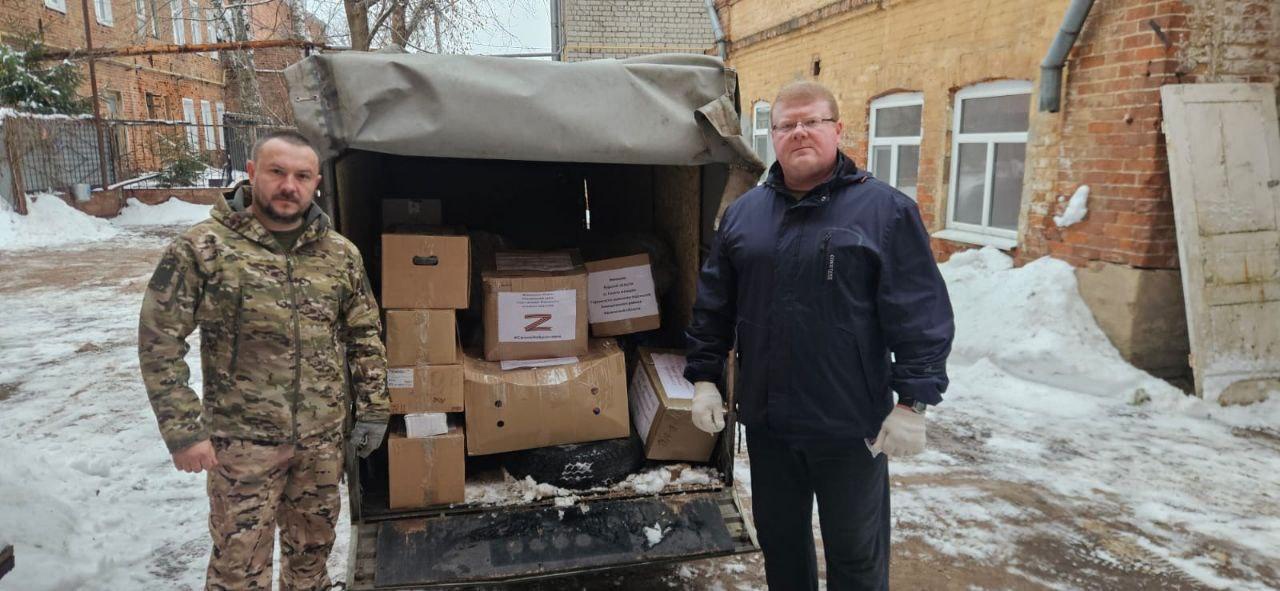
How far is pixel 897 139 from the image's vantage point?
866cm

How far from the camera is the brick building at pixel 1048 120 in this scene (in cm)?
544

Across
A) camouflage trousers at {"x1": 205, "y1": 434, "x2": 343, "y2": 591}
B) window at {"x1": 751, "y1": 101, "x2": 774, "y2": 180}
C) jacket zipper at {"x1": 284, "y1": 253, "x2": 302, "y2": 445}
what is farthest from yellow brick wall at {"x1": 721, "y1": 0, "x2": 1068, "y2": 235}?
camouflage trousers at {"x1": 205, "y1": 434, "x2": 343, "y2": 591}

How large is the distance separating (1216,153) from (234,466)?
6.30 metres

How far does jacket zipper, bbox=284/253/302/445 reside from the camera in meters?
2.44

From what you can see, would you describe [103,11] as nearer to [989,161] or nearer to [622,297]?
[989,161]

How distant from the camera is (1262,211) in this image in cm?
548

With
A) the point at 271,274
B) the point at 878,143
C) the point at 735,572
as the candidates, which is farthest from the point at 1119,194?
the point at 271,274

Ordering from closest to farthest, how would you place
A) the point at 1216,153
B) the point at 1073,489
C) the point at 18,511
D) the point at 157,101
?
the point at 18,511 < the point at 1073,489 < the point at 1216,153 < the point at 157,101

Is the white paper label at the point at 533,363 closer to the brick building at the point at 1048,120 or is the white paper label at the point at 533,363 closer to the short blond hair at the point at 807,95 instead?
the short blond hair at the point at 807,95

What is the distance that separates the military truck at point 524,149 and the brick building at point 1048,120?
152 inches

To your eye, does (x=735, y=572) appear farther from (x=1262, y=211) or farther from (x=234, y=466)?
(x=1262, y=211)

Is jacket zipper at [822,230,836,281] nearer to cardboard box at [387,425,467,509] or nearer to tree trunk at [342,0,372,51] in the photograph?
cardboard box at [387,425,467,509]

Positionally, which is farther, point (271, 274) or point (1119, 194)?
point (1119, 194)

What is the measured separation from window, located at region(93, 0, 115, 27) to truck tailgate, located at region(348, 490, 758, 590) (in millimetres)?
22447
